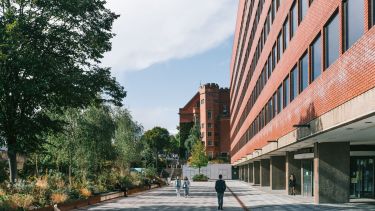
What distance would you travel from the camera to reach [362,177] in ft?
102

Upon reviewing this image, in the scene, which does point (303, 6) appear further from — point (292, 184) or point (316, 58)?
point (292, 184)

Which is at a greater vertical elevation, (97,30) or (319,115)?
(97,30)

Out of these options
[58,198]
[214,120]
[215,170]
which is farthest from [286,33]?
[214,120]

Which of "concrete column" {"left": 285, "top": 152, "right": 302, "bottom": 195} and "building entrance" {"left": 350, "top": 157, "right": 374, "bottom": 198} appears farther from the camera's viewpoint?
"concrete column" {"left": 285, "top": 152, "right": 302, "bottom": 195}

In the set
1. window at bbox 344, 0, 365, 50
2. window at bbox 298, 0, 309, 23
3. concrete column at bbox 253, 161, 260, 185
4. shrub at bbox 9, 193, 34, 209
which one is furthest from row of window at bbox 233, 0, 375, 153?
concrete column at bbox 253, 161, 260, 185

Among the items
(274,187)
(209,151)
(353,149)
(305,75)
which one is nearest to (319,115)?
(305,75)

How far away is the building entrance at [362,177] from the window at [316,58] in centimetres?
990

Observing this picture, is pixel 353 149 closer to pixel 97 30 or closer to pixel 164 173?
pixel 97 30

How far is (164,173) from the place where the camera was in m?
109

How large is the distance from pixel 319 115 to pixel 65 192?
1224 centimetres

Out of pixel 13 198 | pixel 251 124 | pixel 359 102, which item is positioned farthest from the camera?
pixel 251 124

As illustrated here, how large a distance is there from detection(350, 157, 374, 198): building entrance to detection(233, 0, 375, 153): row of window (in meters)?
5.53

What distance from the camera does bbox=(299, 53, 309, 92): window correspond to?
974 inches

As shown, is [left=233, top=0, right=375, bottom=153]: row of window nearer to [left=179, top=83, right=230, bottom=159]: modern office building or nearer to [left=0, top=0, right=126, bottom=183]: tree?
[left=0, top=0, right=126, bottom=183]: tree
